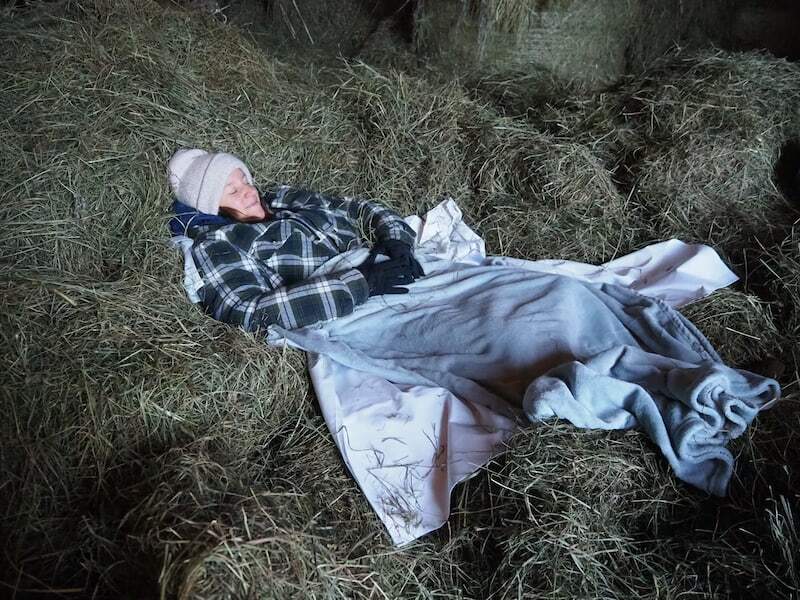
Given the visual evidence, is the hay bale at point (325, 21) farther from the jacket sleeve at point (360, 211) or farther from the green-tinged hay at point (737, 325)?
the green-tinged hay at point (737, 325)

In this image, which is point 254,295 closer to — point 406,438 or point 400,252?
point 400,252

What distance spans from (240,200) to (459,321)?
914 mm

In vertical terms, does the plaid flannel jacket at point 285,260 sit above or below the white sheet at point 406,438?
above

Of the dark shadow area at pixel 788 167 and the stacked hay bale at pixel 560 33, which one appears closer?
the dark shadow area at pixel 788 167

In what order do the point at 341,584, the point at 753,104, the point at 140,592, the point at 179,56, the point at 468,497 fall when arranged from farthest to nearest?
the point at 753,104 → the point at 179,56 → the point at 468,497 → the point at 341,584 → the point at 140,592

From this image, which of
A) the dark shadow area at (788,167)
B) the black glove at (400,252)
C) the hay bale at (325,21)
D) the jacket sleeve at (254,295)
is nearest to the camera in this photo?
the jacket sleeve at (254,295)

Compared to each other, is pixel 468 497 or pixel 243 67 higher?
pixel 243 67

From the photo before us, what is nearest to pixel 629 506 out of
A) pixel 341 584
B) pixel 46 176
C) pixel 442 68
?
pixel 341 584

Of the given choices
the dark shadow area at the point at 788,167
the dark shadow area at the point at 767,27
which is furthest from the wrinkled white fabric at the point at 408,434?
the dark shadow area at the point at 767,27

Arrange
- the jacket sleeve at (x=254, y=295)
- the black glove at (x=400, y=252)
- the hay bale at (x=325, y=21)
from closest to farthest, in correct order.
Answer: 1. the jacket sleeve at (x=254, y=295)
2. the black glove at (x=400, y=252)
3. the hay bale at (x=325, y=21)

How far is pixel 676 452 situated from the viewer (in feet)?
5.57

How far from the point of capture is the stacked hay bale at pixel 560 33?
350 cm

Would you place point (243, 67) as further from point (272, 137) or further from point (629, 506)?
point (629, 506)

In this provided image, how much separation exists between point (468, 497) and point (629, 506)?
→ 42 centimetres
